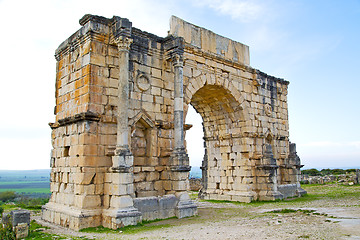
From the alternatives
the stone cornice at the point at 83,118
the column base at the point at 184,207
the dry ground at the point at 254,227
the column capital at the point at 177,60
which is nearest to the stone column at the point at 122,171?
the dry ground at the point at 254,227

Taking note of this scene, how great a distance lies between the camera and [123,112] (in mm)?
8898

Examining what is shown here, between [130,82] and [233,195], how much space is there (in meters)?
7.03

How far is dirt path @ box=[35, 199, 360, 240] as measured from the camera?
22.7 feet

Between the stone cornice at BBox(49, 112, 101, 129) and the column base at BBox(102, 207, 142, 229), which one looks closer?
the column base at BBox(102, 207, 142, 229)

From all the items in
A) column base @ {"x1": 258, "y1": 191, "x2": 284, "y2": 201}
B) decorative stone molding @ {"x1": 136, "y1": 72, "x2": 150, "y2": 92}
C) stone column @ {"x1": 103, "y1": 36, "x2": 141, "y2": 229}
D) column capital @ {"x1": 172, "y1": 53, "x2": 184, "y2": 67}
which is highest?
column capital @ {"x1": 172, "y1": 53, "x2": 184, "y2": 67}

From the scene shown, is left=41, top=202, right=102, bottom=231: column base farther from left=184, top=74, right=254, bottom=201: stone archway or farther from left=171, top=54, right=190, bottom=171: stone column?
left=184, top=74, right=254, bottom=201: stone archway

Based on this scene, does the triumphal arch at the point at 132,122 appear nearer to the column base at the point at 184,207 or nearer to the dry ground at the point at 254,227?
the column base at the point at 184,207

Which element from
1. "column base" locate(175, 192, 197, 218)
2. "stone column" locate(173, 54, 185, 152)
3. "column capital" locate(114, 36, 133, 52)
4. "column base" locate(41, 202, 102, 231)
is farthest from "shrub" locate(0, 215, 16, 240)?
"column capital" locate(114, 36, 133, 52)

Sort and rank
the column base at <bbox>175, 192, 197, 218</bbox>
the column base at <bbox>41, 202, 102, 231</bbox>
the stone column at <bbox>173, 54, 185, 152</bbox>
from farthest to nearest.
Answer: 1. the stone column at <bbox>173, 54, 185, 152</bbox>
2. the column base at <bbox>175, 192, 197, 218</bbox>
3. the column base at <bbox>41, 202, 102, 231</bbox>

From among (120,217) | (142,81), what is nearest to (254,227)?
(120,217)

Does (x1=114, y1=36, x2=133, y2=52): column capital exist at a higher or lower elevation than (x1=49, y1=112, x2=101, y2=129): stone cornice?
higher

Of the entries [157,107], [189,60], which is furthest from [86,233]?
[189,60]

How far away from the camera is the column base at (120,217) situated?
8019 mm

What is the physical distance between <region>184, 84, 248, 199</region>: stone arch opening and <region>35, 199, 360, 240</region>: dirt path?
12.5 feet
